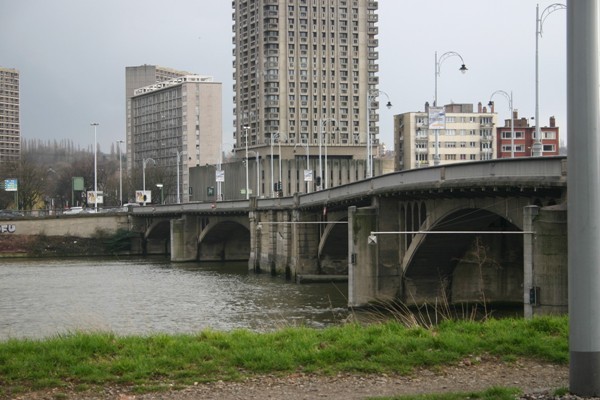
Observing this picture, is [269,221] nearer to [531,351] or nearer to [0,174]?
[531,351]

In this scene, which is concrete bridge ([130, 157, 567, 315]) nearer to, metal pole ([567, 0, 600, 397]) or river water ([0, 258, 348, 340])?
river water ([0, 258, 348, 340])

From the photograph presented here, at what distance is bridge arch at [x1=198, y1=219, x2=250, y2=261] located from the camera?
9931 centimetres

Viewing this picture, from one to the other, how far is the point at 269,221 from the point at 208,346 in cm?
6337

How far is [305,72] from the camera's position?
566 ft

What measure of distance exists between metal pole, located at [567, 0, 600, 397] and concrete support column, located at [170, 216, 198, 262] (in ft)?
291

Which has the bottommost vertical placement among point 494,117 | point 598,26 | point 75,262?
point 75,262

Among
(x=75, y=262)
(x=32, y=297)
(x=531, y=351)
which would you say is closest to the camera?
(x=531, y=351)

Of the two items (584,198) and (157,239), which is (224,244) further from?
(584,198)

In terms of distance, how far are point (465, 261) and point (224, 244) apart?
58.7m

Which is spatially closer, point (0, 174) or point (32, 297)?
point (32, 297)

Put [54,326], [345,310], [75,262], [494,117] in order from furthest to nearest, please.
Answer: [494,117], [75,262], [345,310], [54,326]

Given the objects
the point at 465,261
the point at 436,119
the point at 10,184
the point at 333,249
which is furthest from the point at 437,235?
the point at 10,184

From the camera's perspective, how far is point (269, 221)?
79.1 meters

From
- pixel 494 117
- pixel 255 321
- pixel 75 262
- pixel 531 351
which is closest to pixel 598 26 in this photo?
pixel 531 351
